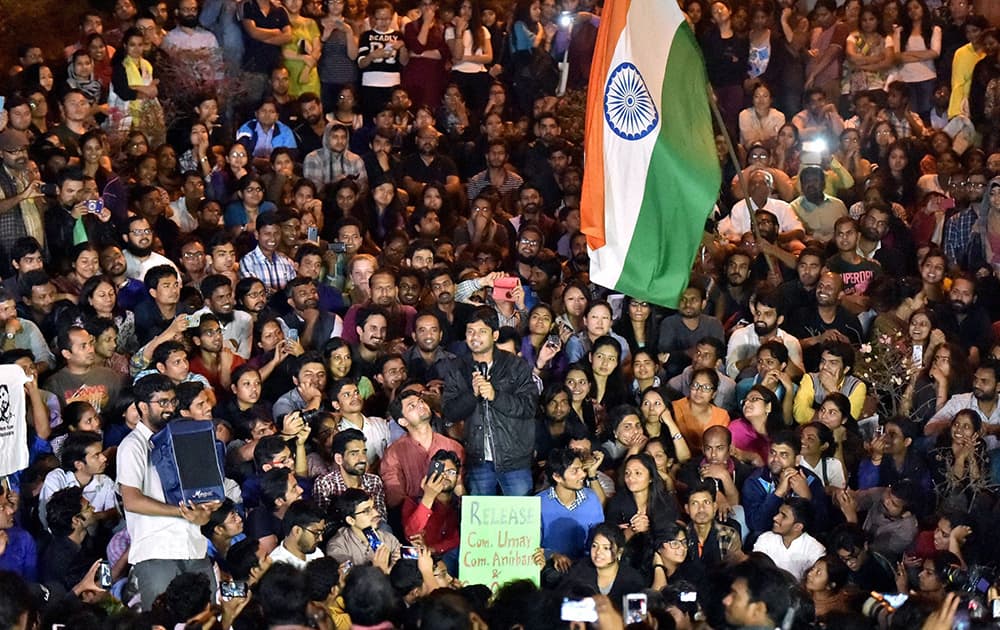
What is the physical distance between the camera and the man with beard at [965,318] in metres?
12.0

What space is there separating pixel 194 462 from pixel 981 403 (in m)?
4.81

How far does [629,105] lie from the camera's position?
10.3 m

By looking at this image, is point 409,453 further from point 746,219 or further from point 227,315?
point 746,219

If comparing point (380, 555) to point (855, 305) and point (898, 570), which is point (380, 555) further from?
point (855, 305)

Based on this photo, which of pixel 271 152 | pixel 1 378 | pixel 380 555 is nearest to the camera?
pixel 380 555

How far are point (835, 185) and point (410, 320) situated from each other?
173 inches

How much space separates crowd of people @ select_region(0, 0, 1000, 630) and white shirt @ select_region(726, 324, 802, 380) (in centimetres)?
2

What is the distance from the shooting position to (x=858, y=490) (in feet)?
33.9

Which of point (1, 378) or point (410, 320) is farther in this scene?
point (410, 320)

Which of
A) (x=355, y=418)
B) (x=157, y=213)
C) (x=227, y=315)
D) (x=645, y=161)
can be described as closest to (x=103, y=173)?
(x=157, y=213)

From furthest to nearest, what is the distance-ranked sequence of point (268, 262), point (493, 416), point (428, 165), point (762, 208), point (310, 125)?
1. point (310, 125)
2. point (428, 165)
3. point (762, 208)
4. point (268, 262)
5. point (493, 416)

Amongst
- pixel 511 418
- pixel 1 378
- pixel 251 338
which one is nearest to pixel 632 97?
pixel 511 418

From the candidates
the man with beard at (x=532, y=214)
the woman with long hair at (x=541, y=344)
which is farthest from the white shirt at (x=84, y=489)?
the man with beard at (x=532, y=214)

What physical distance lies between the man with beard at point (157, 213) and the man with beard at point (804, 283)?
3991mm
